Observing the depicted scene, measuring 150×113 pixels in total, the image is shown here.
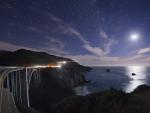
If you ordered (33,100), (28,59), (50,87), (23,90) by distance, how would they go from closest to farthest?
(23,90) < (33,100) < (50,87) < (28,59)

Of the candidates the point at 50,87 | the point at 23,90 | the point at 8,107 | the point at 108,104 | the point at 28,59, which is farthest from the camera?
the point at 28,59

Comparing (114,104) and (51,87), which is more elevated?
(114,104)

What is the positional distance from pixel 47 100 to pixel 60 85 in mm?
22690

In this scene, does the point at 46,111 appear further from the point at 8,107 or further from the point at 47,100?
the point at 8,107

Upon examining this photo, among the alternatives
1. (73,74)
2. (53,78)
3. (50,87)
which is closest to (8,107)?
(50,87)

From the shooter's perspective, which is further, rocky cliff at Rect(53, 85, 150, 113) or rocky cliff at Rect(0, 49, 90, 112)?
rocky cliff at Rect(0, 49, 90, 112)

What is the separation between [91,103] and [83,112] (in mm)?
3052

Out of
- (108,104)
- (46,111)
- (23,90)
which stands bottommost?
(46,111)

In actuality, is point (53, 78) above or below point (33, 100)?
above

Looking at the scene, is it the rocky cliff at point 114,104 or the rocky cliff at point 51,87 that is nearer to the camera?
the rocky cliff at point 114,104

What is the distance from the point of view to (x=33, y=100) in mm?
50844

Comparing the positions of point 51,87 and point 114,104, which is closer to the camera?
point 114,104

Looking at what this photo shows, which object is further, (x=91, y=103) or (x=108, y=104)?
(x=91, y=103)

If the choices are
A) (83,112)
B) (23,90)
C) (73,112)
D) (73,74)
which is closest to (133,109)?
(83,112)
